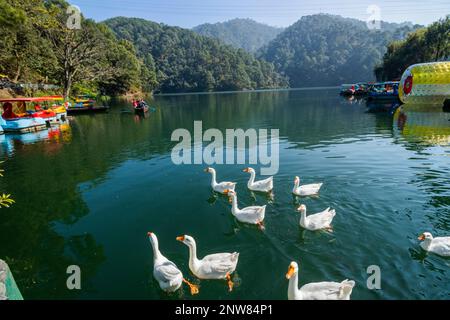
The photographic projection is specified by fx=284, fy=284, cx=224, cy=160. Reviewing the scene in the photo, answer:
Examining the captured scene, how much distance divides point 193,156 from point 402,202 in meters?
12.7

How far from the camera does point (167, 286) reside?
6820 mm

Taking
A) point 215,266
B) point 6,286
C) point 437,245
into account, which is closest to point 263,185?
point 215,266

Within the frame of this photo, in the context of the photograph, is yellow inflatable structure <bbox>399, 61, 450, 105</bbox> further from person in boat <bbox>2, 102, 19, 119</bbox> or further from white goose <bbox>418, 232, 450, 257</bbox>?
person in boat <bbox>2, 102, 19, 119</bbox>

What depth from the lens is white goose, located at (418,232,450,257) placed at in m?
7.60

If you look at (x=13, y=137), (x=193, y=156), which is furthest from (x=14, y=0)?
(x=193, y=156)

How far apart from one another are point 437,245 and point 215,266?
19.7 feet

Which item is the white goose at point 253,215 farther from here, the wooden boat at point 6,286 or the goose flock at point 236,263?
the wooden boat at point 6,286

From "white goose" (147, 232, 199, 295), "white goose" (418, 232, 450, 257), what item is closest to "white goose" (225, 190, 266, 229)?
"white goose" (147, 232, 199, 295)

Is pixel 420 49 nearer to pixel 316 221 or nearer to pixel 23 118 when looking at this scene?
pixel 316 221

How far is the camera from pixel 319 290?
6.13 m

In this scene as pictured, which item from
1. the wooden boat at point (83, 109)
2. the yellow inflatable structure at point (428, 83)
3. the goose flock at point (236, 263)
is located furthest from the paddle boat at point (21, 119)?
the yellow inflatable structure at point (428, 83)

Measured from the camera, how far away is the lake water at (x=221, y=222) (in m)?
7.19

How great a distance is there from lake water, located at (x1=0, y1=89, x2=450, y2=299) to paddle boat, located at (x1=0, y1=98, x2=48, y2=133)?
1235 cm

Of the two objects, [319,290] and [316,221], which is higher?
[316,221]
